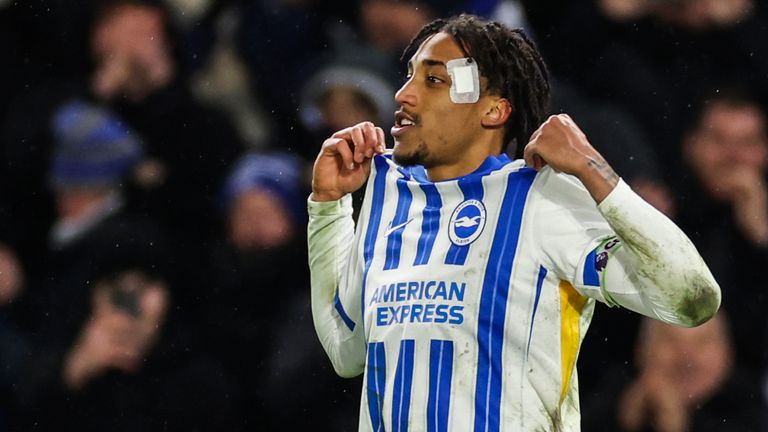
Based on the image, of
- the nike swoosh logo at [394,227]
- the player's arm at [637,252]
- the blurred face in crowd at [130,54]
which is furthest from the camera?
the blurred face in crowd at [130,54]

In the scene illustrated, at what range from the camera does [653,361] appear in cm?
415

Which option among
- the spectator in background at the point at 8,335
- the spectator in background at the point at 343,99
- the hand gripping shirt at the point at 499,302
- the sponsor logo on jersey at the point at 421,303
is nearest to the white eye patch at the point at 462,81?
the hand gripping shirt at the point at 499,302

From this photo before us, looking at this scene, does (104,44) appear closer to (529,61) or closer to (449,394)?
(529,61)

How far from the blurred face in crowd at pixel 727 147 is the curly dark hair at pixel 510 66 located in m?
1.63

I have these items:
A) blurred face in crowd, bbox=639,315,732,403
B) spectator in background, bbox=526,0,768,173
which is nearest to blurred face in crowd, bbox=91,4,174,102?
spectator in background, bbox=526,0,768,173

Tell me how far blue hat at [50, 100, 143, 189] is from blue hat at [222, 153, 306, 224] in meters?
0.33

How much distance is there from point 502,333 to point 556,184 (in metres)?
0.29

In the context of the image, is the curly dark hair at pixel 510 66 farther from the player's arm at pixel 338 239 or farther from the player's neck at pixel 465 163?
the player's arm at pixel 338 239

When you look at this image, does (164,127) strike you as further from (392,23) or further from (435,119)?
(435,119)

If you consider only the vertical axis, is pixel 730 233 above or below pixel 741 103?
below

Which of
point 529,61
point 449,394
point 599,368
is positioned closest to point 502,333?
point 449,394

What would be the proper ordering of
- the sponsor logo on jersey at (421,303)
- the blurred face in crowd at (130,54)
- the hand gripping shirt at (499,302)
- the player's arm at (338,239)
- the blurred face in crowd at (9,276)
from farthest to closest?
the blurred face in crowd at (130,54), the blurred face in crowd at (9,276), the player's arm at (338,239), the sponsor logo on jersey at (421,303), the hand gripping shirt at (499,302)

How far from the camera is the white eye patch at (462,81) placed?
2746mm

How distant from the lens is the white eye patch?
2.75 m
